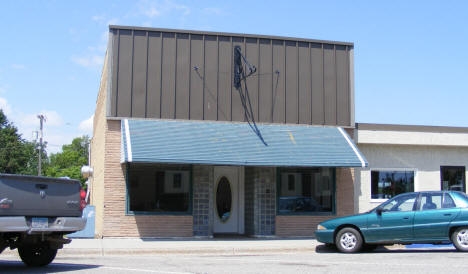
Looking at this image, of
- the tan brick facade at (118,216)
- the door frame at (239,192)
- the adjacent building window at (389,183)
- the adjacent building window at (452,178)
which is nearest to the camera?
the tan brick facade at (118,216)

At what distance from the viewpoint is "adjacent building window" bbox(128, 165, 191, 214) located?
55.8ft

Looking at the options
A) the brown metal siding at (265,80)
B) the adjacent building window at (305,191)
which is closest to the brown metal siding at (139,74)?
the brown metal siding at (265,80)

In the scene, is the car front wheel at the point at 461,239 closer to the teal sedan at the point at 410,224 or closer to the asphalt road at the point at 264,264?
the teal sedan at the point at 410,224

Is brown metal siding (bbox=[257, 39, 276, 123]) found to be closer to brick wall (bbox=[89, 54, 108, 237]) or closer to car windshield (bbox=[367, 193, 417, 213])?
brick wall (bbox=[89, 54, 108, 237])

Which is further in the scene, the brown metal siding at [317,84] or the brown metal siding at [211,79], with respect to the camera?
the brown metal siding at [317,84]

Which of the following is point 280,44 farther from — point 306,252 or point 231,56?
point 306,252

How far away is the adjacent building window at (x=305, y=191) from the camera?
712 inches

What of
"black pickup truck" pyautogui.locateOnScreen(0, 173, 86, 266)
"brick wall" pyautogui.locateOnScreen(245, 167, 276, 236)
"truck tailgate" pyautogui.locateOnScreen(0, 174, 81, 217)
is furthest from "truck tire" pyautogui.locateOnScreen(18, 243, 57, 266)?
"brick wall" pyautogui.locateOnScreen(245, 167, 276, 236)

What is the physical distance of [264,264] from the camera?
11273 mm

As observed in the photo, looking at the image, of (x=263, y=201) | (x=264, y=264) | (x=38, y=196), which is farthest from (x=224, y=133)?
(x=38, y=196)

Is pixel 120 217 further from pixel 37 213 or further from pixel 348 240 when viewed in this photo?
pixel 37 213

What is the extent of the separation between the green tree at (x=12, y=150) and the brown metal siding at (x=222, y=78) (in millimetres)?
51203

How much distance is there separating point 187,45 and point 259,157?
4312 mm

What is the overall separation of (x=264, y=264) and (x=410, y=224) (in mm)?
4233
